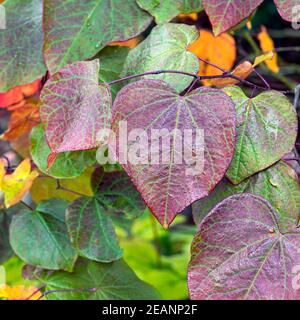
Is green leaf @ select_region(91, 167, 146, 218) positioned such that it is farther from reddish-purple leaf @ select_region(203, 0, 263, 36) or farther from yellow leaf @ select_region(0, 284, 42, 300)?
reddish-purple leaf @ select_region(203, 0, 263, 36)

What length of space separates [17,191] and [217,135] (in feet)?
1.00

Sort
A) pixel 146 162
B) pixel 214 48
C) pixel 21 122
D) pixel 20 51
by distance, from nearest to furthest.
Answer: pixel 146 162, pixel 20 51, pixel 21 122, pixel 214 48

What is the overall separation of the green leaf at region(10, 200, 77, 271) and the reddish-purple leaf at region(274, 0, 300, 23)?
404 mm

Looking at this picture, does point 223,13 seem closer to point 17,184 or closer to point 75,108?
point 75,108

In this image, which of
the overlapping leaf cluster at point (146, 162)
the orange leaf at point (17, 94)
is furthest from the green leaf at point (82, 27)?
the orange leaf at point (17, 94)

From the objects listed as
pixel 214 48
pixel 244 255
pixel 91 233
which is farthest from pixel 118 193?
pixel 214 48

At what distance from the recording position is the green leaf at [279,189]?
63cm

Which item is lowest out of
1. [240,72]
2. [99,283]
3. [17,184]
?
[99,283]

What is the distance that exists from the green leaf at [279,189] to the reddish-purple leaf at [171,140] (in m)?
0.08

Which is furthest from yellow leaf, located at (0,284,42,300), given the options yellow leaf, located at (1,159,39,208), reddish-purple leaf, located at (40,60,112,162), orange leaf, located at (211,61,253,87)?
orange leaf, located at (211,61,253,87)

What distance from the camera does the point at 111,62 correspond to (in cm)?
76

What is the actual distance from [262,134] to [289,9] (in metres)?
0.13

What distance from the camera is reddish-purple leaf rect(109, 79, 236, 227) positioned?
0.56m

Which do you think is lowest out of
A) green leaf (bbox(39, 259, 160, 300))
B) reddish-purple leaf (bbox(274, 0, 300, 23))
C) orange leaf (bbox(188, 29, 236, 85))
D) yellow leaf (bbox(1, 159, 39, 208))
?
green leaf (bbox(39, 259, 160, 300))
